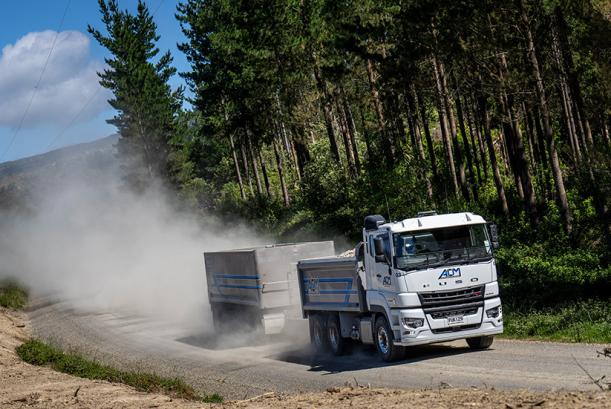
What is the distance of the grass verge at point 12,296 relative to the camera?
48.3 meters

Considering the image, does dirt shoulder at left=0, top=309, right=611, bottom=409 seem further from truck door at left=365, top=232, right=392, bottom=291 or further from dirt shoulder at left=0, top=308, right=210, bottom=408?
truck door at left=365, top=232, right=392, bottom=291

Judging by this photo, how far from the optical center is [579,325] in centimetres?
2112

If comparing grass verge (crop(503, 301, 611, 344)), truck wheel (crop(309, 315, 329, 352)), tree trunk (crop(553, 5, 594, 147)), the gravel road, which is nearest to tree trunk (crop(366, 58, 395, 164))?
tree trunk (crop(553, 5, 594, 147))

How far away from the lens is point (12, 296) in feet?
167

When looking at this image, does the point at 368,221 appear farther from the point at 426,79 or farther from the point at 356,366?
the point at 426,79

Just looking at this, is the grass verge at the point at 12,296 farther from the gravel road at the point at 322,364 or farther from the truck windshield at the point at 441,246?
the truck windshield at the point at 441,246

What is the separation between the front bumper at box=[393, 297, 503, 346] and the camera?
17.9 meters

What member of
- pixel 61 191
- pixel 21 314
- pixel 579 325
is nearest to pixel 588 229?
pixel 579 325

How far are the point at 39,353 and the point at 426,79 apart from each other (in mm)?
24554

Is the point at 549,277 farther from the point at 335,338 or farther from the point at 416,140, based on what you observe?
the point at 416,140

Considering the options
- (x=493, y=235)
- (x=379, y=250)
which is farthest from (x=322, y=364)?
(x=493, y=235)

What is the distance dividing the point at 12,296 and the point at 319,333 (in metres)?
33.7

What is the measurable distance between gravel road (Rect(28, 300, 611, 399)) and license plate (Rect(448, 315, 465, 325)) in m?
0.81

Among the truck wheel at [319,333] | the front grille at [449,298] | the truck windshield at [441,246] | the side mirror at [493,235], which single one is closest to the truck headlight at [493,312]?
the front grille at [449,298]
